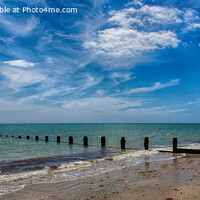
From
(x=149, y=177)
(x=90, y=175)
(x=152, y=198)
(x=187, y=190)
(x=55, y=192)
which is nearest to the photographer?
(x=152, y=198)

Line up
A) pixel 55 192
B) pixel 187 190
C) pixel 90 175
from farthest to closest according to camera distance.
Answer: pixel 90 175, pixel 55 192, pixel 187 190

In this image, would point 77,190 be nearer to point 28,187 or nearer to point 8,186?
point 28,187

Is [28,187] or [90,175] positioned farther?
[90,175]

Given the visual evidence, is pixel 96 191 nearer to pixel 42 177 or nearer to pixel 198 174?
pixel 42 177

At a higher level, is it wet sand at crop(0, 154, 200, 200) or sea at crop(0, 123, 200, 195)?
wet sand at crop(0, 154, 200, 200)

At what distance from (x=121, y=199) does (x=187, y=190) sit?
2.28m

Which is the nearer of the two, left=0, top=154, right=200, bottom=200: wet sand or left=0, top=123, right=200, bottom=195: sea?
left=0, top=154, right=200, bottom=200: wet sand

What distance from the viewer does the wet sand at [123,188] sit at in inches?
272

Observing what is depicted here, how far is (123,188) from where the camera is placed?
7773 mm

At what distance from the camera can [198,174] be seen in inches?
372

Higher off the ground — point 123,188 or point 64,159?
point 123,188

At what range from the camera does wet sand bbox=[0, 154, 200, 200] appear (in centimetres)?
692

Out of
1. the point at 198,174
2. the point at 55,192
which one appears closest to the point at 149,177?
the point at 198,174

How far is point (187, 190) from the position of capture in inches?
281
